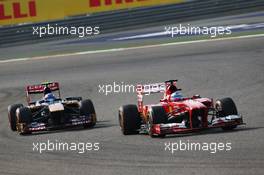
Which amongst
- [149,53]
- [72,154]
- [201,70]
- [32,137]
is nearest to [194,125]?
[72,154]

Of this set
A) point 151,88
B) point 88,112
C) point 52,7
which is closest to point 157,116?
point 151,88

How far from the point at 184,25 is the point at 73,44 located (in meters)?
4.64

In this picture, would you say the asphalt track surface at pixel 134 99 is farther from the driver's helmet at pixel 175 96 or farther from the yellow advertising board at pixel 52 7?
the yellow advertising board at pixel 52 7

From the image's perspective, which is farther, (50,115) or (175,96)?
(50,115)

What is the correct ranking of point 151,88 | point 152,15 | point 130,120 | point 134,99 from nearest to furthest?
1. point 130,120
2. point 151,88
3. point 134,99
4. point 152,15

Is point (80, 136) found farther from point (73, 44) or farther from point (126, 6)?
point (126, 6)

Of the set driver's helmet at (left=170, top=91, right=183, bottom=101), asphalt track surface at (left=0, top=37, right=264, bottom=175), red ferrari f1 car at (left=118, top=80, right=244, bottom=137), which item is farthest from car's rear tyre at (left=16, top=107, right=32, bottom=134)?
driver's helmet at (left=170, top=91, right=183, bottom=101)

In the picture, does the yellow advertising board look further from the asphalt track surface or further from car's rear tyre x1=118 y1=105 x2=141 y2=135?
car's rear tyre x1=118 y1=105 x2=141 y2=135

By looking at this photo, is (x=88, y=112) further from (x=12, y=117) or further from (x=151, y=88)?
(x=151, y=88)

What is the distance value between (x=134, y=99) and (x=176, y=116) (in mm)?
5636

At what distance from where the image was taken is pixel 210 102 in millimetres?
13711

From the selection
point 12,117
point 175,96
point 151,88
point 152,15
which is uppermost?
point 152,15

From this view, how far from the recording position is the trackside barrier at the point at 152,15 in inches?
1313

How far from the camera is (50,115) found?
1564cm
